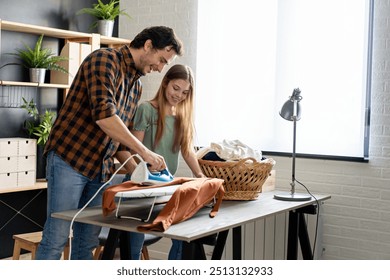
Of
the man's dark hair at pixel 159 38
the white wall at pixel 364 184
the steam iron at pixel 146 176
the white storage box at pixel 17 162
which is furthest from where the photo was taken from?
the white storage box at pixel 17 162

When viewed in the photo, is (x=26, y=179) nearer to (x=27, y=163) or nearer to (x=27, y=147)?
(x=27, y=163)

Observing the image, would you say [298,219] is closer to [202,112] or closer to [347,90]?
[347,90]

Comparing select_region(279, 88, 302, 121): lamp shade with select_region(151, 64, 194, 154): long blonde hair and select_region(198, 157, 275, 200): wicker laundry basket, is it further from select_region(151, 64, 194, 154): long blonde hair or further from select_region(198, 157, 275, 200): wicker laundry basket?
select_region(151, 64, 194, 154): long blonde hair

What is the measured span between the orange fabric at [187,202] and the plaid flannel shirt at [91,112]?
17.6 inches

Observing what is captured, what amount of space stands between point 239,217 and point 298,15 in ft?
6.41

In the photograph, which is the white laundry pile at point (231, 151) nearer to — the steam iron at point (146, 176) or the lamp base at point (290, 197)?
the lamp base at point (290, 197)

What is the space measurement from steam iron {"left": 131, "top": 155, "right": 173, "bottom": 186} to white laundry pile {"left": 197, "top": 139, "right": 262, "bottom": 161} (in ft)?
1.37

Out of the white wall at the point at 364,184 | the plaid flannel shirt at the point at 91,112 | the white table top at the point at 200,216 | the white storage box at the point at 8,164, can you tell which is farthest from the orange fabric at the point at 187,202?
the white storage box at the point at 8,164

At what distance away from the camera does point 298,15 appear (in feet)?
A: 13.2

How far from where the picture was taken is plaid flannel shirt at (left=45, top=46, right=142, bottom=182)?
8.40 feet

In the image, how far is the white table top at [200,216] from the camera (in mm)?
2208

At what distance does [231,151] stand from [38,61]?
1860mm

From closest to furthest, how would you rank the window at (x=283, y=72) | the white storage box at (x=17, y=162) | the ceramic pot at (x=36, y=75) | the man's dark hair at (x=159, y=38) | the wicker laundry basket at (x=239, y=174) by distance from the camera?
the man's dark hair at (x=159, y=38), the wicker laundry basket at (x=239, y=174), the window at (x=283, y=72), the white storage box at (x=17, y=162), the ceramic pot at (x=36, y=75)

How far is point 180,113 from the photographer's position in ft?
10.5
